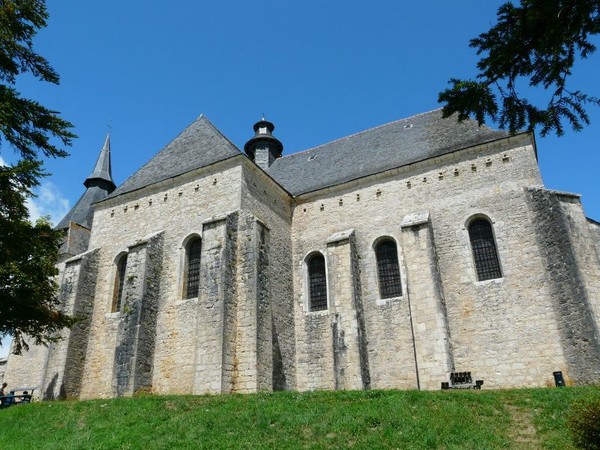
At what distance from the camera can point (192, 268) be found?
16219 mm

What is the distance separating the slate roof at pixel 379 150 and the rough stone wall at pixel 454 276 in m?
0.76

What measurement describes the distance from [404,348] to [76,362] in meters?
11.1

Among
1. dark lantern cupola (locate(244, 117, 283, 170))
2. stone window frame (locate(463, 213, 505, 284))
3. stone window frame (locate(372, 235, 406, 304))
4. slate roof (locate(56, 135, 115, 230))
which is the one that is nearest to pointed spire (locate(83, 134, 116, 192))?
slate roof (locate(56, 135, 115, 230))

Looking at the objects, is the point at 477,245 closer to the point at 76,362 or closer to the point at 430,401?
the point at 430,401

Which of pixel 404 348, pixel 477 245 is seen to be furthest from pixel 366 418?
pixel 477 245

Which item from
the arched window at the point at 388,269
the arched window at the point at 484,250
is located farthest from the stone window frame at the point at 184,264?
the arched window at the point at 484,250

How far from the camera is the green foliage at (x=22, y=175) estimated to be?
33.8 feet

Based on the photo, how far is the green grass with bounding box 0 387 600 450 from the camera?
7.70 metres

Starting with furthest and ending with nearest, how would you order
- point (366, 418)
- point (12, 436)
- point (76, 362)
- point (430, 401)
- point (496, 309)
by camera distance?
point (76, 362)
point (496, 309)
point (12, 436)
point (430, 401)
point (366, 418)

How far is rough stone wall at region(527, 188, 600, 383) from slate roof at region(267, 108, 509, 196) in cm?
334

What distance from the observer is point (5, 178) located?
33.8 ft

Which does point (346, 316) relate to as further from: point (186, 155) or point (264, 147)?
point (264, 147)

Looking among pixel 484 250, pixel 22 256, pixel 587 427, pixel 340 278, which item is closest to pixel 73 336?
pixel 22 256

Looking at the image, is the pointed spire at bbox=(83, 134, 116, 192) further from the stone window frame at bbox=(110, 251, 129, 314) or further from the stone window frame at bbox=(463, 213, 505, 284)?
the stone window frame at bbox=(463, 213, 505, 284)
